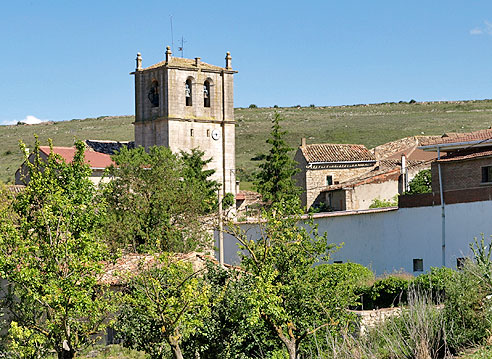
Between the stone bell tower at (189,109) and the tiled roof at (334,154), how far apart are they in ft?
19.7

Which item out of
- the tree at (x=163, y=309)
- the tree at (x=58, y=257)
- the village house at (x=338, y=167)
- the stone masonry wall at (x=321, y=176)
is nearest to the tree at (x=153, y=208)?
the village house at (x=338, y=167)

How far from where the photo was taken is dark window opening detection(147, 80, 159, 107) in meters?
60.3

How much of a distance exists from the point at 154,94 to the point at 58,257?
43377 millimetres

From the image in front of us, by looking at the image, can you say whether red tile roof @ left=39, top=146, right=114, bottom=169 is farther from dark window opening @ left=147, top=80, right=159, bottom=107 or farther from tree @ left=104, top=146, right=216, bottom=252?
tree @ left=104, top=146, right=216, bottom=252

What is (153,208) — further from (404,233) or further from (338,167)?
(338,167)

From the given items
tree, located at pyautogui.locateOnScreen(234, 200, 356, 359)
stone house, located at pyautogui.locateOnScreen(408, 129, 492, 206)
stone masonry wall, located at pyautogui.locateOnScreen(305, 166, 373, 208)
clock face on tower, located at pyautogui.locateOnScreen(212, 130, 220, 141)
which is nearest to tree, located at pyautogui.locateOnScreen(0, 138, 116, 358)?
tree, located at pyautogui.locateOnScreen(234, 200, 356, 359)

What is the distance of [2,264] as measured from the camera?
57.1 feet

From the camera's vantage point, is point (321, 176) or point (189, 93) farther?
point (189, 93)

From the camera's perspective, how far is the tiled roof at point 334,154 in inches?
Result: 2247

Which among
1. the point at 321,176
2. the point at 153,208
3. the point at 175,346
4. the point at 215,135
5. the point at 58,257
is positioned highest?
the point at 215,135

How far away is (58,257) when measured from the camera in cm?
1780

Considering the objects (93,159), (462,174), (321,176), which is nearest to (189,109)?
(93,159)

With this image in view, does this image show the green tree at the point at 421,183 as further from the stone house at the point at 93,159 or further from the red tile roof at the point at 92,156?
the red tile roof at the point at 92,156

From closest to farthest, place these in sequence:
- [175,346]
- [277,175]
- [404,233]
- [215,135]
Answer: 1. [175,346]
2. [404,233]
3. [277,175]
4. [215,135]
